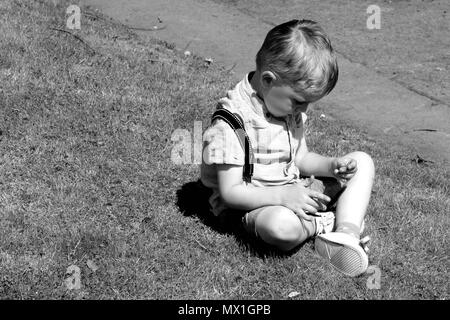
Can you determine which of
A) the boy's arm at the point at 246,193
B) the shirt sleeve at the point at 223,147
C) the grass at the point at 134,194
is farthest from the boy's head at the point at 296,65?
the grass at the point at 134,194

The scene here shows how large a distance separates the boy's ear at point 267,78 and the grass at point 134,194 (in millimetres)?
766

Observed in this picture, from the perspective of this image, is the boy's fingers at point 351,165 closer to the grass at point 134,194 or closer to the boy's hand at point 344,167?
the boy's hand at point 344,167

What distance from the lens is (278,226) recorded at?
3.25 meters

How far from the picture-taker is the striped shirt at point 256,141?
3.34 meters

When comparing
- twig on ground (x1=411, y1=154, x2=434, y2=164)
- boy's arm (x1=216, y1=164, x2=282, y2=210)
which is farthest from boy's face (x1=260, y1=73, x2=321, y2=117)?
twig on ground (x1=411, y1=154, x2=434, y2=164)

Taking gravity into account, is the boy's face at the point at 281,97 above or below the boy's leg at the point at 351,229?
above

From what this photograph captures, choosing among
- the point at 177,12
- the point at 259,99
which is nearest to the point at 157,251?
the point at 259,99

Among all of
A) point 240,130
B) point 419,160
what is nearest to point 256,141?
point 240,130

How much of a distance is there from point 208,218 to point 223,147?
536 millimetres

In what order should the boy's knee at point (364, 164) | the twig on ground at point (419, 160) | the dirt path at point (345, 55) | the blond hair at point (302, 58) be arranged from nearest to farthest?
the blond hair at point (302, 58), the boy's knee at point (364, 164), the twig on ground at point (419, 160), the dirt path at point (345, 55)
